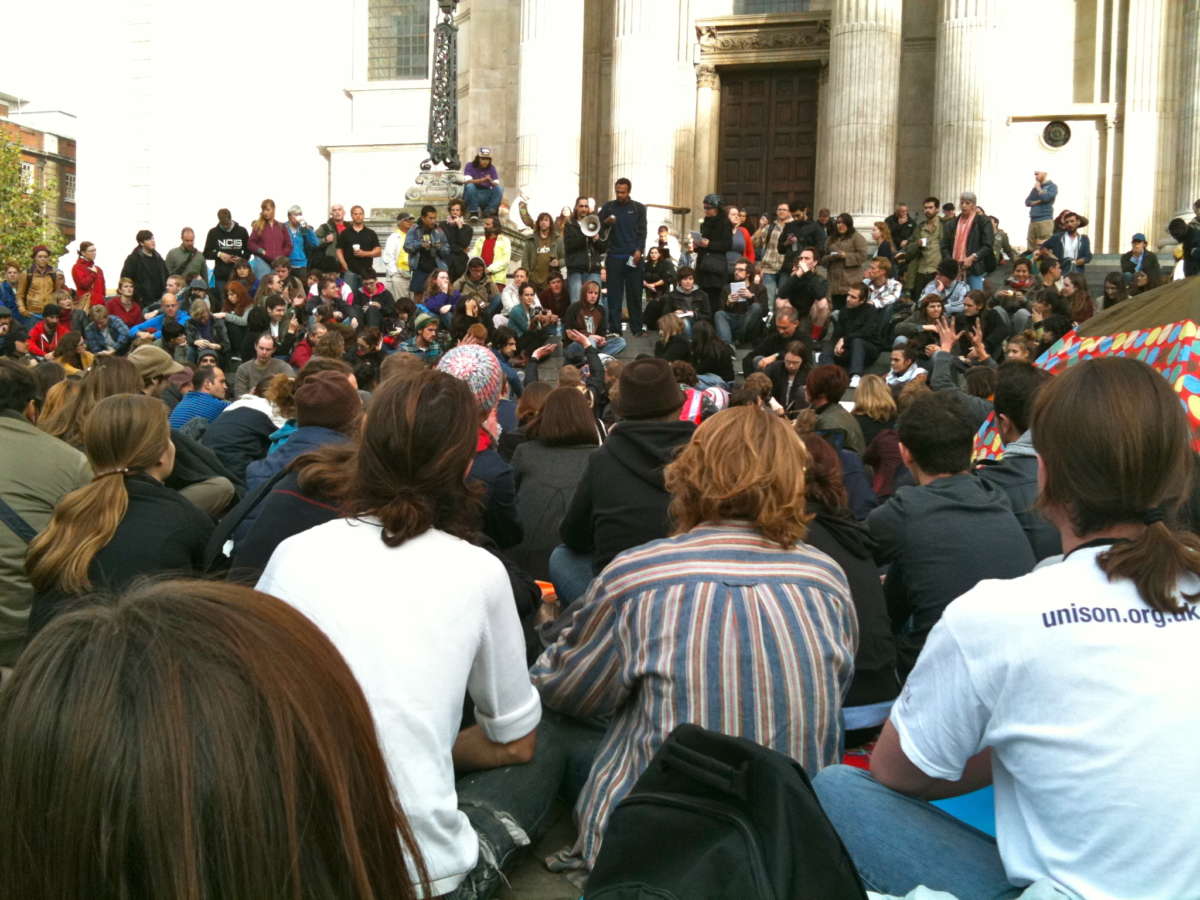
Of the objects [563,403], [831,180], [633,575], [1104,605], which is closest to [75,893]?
Result: [1104,605]

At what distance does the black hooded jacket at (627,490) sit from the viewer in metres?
4.83

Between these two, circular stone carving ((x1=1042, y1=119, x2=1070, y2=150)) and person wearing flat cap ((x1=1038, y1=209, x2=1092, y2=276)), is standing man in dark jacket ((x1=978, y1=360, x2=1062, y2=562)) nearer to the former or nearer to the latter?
person wearing flat cap ((x1=1038, y1=209, x2=1092, y2=276))

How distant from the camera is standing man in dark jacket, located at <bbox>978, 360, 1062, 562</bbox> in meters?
5.12

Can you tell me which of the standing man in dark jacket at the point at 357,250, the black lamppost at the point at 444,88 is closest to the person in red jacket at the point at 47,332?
the standing man in dark jacket at the point at 357,250

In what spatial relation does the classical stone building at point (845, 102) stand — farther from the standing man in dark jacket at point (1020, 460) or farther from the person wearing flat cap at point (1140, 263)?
the standing man in dark jacket at point (1020, 460)

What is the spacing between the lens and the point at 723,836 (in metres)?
2.17

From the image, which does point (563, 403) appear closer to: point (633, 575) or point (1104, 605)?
point (633, 575)

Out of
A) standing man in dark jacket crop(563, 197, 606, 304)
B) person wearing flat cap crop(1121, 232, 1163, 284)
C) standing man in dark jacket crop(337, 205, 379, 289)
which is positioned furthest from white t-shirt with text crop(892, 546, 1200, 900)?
standing man in dark jacket crop(337, 205, 379, 289)

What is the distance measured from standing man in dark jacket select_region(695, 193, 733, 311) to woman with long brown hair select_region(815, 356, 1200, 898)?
15.2m

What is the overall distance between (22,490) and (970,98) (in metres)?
19.3

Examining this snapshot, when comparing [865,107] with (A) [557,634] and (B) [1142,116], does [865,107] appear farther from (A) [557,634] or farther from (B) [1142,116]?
(A) [557,634]

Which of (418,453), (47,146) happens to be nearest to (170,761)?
(418,453)

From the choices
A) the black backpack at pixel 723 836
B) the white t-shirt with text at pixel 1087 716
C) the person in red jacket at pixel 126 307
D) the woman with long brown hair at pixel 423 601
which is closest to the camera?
the black backpack at pixel 723 836

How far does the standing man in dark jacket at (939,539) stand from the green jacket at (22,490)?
3188 mm
